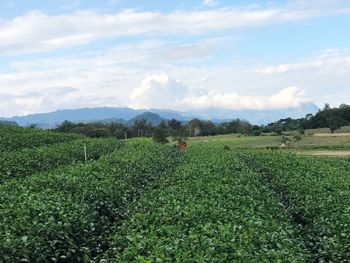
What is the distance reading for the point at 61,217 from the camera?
10914mm

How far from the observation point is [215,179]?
18531 millimetres

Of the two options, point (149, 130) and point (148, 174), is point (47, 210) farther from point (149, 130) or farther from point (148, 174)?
point (149, 130)

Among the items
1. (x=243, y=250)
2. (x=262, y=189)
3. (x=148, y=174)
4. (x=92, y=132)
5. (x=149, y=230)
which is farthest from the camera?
(x=92, y=132)

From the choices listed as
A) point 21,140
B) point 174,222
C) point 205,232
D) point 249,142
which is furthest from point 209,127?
point 205,232

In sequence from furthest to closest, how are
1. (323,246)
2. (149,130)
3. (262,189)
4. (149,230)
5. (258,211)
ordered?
(149,130)
(262,189)
(258,211)
(323,246)
(149,230)

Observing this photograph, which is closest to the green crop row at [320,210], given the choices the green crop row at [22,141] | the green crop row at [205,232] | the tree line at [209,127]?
the green crop row at [205,232]

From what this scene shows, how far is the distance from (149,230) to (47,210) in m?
2.88

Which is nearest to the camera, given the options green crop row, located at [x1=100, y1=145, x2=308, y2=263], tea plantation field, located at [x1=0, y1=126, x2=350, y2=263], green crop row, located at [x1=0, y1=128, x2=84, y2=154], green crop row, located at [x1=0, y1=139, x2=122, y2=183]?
green crop row, located at [x1=100, y1=145, x2=308, y2=263]

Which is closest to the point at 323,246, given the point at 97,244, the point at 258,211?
the point at 258,211

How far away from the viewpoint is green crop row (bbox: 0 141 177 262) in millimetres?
9047

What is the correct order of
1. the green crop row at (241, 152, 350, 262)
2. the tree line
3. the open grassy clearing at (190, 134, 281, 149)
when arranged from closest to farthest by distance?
the green crop row at (241, 152, 350, 262) → the open grassy clearing at (190, 134, 281, 149) → the tree line

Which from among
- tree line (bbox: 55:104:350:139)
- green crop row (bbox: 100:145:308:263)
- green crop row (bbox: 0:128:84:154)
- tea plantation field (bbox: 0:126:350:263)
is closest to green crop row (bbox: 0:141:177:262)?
tea plantation field (bbox: 0:126:350:263)

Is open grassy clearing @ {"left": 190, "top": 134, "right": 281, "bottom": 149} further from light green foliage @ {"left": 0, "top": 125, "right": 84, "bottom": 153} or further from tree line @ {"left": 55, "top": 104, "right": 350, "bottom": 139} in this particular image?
light green foliage @ {"left": 0, "top": 125, "right": 84, "bottom": 153}

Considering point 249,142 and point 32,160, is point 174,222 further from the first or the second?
point 249,142
